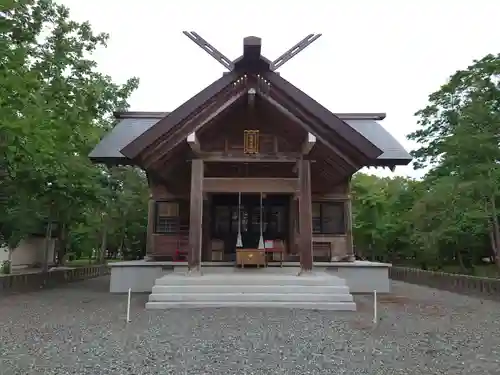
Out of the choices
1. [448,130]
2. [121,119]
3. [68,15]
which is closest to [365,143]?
[121,119]

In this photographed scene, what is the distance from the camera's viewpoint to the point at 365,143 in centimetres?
884

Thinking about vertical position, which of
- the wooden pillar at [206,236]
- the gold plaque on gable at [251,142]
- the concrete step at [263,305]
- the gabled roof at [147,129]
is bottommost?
the concrete step at [263,305]

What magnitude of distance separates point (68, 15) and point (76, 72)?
6.45 feet

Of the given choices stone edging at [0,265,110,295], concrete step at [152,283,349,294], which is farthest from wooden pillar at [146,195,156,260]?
concrete step at [152,283,349,294]

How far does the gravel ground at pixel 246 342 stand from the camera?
157 inches

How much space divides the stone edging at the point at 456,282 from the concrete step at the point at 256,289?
574cm

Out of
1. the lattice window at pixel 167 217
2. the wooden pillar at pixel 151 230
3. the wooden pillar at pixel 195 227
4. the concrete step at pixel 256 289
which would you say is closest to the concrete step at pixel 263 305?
the concrete step at pixel 256 289

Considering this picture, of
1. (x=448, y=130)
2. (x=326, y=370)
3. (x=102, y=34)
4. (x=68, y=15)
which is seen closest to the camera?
(x=326, y=370)

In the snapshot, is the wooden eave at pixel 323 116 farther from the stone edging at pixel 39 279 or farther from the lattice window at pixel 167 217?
the stone edging at pixel 39 279

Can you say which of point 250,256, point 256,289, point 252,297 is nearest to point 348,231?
point 250,256

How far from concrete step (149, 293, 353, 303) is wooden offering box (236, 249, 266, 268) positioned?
1928 millimetres

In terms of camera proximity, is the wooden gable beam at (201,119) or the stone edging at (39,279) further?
the stone edging at (39,279)

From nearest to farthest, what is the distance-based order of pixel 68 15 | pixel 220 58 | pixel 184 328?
pixel 184 328 → pixel 220 58 → pixel 68 15

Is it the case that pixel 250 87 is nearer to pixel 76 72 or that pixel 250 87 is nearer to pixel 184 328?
pixel 184 328
